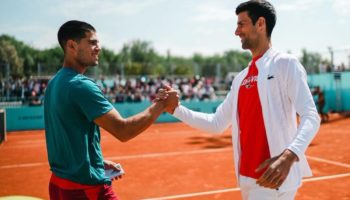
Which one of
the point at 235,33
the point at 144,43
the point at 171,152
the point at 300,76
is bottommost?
the point at 171,152

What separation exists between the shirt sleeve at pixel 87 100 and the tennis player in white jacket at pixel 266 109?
4.16 ft

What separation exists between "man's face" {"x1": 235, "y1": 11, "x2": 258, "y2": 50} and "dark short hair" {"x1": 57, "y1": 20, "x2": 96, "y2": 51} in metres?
1.38

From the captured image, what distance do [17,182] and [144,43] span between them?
307ft

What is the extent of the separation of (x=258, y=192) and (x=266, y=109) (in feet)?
2.28

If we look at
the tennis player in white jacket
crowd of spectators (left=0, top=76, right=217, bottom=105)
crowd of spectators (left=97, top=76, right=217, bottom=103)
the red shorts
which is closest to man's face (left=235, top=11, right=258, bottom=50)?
the tennis player in white jacket

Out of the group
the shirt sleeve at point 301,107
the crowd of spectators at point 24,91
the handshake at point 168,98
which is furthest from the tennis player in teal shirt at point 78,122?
the crowd of spectators at point 24,91

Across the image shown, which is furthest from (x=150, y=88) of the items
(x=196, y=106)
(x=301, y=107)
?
(x=301, y=107)

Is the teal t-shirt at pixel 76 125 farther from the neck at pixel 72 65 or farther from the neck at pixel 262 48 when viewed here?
the neck at pixel 262 48

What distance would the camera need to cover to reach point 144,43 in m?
100

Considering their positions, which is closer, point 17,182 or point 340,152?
point 17,182

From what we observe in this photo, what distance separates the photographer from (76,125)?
283 centimetres

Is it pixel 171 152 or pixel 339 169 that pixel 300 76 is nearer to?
pixel 339 169

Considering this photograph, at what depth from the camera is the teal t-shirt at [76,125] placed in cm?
279

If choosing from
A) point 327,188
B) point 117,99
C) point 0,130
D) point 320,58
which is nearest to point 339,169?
point 327,188
